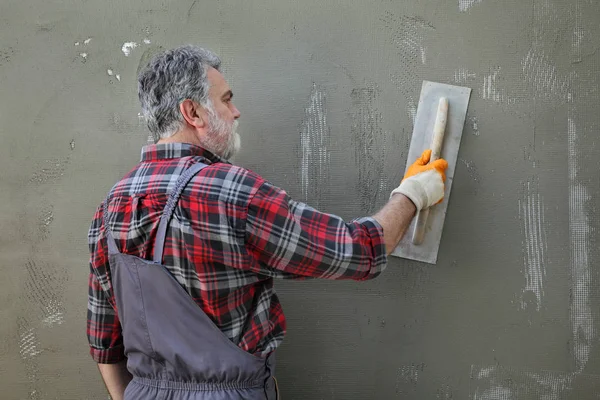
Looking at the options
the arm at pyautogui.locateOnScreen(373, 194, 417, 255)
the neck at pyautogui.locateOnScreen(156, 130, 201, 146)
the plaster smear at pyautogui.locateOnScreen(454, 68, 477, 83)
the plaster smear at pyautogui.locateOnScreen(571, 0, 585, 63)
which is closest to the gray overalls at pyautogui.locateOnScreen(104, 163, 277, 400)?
the neck at pyautogui.locateOnScreen(156, 130, 201, 146)

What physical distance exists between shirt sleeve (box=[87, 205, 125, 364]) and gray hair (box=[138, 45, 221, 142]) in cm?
27

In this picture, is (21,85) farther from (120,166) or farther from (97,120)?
(120,166)

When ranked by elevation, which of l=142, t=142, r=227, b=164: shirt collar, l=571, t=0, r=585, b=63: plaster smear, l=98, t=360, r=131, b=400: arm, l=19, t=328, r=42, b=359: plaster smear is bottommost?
l=19, t=328, r=42, b=359: plaster smear

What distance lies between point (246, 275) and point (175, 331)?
0.19m

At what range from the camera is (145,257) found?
1167mm

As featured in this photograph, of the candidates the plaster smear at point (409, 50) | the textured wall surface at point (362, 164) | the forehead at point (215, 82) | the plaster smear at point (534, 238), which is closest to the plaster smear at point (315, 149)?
the textured wall surface at point (362, 164)

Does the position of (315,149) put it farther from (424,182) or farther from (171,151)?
(171,151)

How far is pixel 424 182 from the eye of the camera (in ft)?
4.52

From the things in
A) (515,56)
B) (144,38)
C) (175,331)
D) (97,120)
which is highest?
(515,56)

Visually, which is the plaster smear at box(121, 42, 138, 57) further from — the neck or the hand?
the hand

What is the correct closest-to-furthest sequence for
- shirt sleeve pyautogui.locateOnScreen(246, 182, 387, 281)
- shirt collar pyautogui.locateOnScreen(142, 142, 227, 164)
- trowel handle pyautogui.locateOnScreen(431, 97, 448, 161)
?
1. shirt sleeve pyautogui.locateOnScreen(246, 182, 387, 281)
2. shirt collar pyautogui.locateOnScreen(142, 142, 227, 164)
3. trowel handle pyautogui.locateOnScreen(431, 97, 448, 161)

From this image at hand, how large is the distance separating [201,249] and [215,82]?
411 mm

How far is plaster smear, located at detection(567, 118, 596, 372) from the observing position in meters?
1.48

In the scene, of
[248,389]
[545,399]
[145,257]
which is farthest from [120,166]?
[545,399]
